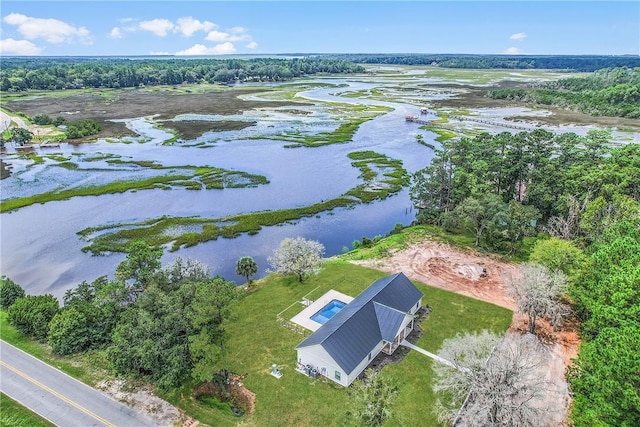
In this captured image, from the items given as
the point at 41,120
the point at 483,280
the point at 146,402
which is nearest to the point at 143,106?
the point at 41,120

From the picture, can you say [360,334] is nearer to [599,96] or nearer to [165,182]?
[165,182]

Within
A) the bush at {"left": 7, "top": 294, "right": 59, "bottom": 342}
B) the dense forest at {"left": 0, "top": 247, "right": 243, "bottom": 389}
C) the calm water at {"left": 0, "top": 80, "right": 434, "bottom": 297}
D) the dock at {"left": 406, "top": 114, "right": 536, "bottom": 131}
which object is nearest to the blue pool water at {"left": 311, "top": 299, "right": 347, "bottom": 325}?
the dense forest at {"left": 0, "top": 247, "right": 243, "bottom": 389}

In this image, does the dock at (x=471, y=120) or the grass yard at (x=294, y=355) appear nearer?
the grass yard at (x=294, y=355)

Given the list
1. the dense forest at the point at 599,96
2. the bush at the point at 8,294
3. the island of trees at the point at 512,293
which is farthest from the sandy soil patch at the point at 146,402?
the dense forest at the point at 599,96

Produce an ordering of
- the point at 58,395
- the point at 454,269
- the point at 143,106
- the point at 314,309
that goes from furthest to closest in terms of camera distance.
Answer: the point at 143,106 → the point at 454,269 → the point at 314,309 → the point at 58,395

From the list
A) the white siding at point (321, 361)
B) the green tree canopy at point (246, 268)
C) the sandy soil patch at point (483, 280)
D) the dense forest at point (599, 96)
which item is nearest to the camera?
the white siding at point (321, 361)

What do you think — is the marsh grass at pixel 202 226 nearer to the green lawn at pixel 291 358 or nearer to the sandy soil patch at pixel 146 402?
the green lawn at pixel 291 358
